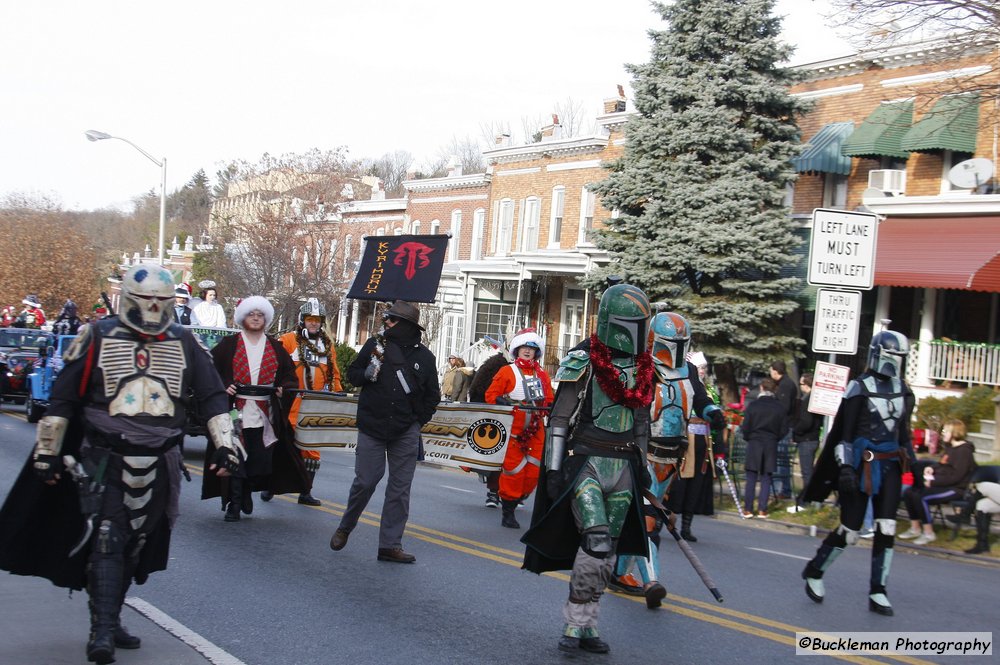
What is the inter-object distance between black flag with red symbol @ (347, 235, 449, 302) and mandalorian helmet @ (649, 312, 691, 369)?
432 cm

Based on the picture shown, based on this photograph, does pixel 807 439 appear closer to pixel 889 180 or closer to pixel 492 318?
pixel 889 180

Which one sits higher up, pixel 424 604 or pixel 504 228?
pixel 504 228

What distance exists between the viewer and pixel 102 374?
603 centimetres

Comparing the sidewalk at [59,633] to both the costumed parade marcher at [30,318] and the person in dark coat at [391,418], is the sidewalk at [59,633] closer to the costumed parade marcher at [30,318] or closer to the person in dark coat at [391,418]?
the person in dark coat at [391,418]

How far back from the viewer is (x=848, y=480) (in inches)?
334

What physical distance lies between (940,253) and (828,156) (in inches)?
178

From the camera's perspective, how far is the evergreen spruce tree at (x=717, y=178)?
24922 mm

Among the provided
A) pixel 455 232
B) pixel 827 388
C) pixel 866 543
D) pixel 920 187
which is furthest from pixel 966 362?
pixel 455 232

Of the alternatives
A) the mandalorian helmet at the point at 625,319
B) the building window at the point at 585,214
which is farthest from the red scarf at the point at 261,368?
the building window at the point at 585,214

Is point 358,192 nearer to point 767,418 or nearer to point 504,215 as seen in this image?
point 504,215

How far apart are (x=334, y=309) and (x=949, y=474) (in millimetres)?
31187

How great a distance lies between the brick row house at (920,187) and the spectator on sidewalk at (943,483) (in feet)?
24.8

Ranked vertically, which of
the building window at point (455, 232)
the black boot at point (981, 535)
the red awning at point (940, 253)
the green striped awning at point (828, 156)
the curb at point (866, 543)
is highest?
the green striped awning at point (828, 156)

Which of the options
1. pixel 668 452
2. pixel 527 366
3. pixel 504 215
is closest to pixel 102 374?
pixel 668 452
